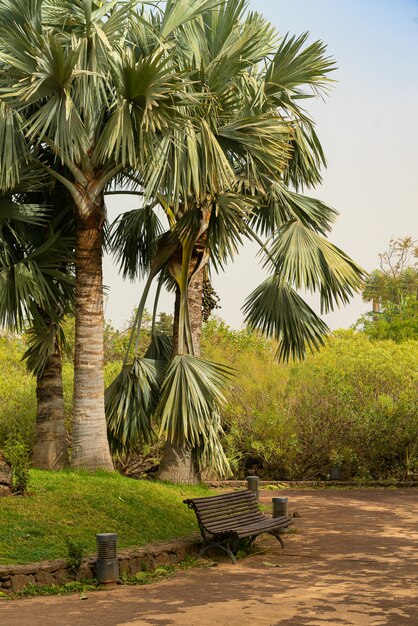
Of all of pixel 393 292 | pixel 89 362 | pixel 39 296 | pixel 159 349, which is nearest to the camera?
pixel 39 296

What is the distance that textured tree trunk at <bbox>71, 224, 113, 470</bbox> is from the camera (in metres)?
13.2

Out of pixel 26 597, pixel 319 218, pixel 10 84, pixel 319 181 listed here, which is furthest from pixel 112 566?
pixel 319 181

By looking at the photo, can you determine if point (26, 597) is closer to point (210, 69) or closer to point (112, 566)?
point (112, 566)

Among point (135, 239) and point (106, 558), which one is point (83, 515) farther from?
point (135, 239)

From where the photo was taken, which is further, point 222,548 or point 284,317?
point 284,317

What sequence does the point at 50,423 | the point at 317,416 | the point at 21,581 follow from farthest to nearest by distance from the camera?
the point at 317,416 → the point at 50,423 → the point at 21,581

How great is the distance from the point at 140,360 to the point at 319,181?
4752mm

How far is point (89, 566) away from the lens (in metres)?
9.05

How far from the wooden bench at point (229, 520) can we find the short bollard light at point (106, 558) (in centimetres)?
134

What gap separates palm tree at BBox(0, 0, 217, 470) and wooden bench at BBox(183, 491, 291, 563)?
9.31ft

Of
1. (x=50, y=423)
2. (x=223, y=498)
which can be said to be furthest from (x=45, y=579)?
(x=50, y=423)

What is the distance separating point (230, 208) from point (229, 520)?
5171 millimetres

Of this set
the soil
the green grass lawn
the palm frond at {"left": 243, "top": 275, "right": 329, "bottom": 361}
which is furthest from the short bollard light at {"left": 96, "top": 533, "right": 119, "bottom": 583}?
the palm frond at {"left": 243, "top": 275, "right": 329, "bottom": 361}

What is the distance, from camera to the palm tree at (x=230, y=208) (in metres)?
12.9
